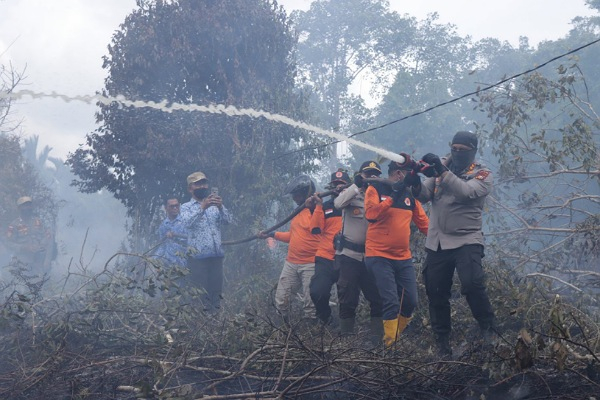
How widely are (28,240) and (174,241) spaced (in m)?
6.47

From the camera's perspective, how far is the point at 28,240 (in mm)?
13180

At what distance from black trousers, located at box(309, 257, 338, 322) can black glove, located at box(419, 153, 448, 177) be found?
190 centimetres

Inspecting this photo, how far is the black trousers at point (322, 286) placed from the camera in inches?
259

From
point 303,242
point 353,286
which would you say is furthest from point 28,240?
point 353,286

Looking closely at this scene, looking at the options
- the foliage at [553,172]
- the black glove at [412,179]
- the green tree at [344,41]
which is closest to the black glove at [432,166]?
the black glove at [412,179]

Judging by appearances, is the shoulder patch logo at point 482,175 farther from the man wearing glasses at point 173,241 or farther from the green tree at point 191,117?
the green tree at point 191,117

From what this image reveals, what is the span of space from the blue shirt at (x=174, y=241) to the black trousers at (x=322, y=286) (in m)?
2.13

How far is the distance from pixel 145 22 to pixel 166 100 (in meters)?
1.43

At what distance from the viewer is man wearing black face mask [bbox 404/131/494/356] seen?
5.05 m

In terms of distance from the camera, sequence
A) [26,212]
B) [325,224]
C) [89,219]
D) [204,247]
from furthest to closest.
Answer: [89,219], [26,212], [204,247], [325,224]

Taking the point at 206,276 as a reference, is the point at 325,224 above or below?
above

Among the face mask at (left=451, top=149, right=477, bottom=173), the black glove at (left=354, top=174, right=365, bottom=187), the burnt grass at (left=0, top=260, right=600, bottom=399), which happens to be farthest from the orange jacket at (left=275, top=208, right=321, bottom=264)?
the face mask at (left=451, top=149, right=477, bottom=173)

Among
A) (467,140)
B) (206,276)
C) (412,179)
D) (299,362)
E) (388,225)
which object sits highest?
(467,140)

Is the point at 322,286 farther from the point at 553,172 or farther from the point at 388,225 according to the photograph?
the point at 553,172
